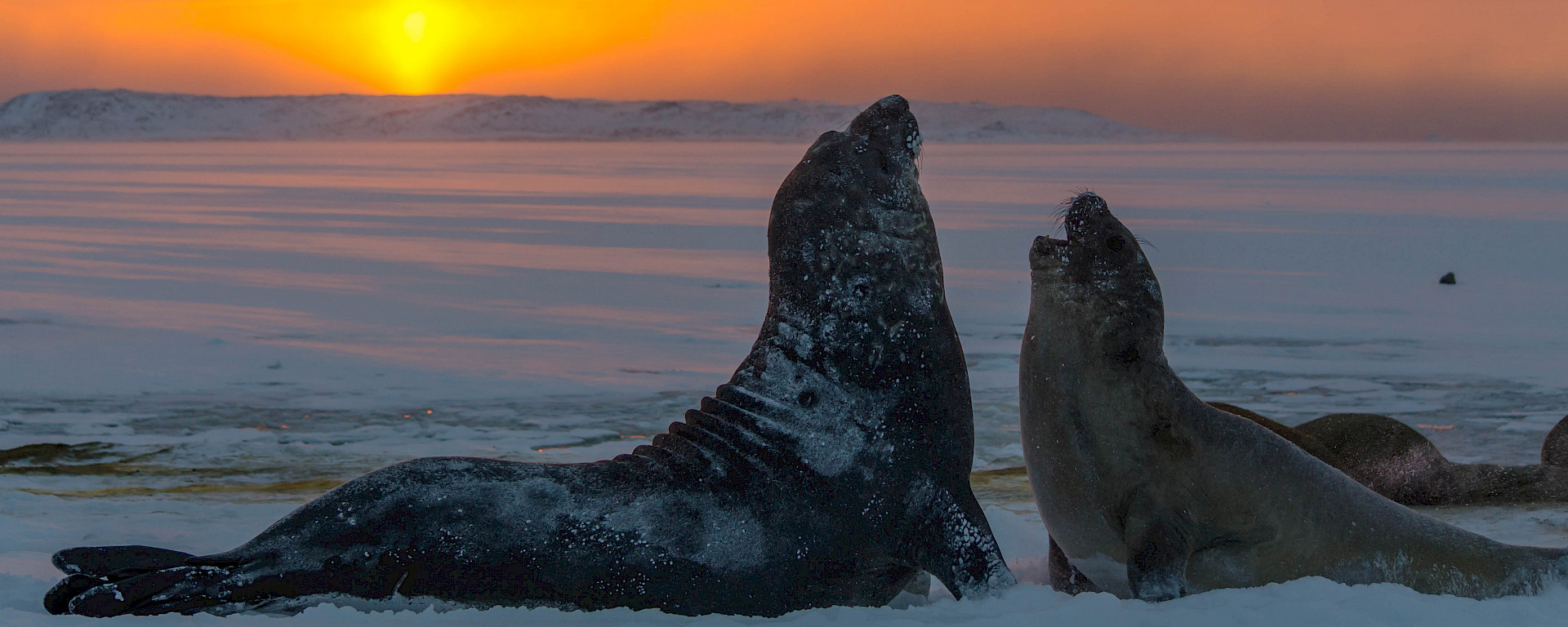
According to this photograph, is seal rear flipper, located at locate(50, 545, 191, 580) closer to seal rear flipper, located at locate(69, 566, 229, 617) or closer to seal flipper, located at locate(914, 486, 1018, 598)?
seal rear flipper, located at locate(69, 566, 229, 617)

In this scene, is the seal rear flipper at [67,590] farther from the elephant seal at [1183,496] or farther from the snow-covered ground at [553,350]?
the elephant seal at [1183,496]

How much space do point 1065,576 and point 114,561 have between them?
3087 millimetres

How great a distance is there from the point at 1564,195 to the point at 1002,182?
1532 cm

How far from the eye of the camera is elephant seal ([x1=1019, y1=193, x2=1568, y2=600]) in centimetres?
450

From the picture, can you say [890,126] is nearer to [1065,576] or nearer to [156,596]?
[1065,576]

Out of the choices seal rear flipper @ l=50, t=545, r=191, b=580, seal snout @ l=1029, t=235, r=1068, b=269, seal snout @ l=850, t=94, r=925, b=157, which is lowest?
seal rear flipper @ l=50, t=545, r=191, b=580

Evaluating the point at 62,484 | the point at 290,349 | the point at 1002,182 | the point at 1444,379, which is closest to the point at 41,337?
the point at 290,349

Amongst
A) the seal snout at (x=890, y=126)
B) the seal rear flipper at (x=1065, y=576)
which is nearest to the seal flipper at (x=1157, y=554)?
the seal rear flipper at (x=1065, y=576)

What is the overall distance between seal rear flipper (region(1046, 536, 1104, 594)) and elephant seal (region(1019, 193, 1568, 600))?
0.04m

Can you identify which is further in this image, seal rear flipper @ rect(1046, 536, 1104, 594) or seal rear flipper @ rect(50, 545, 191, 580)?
seal rear flipper @ rect(1046, 536, 1104, 594)

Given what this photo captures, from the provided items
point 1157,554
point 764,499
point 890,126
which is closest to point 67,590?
point 764,499

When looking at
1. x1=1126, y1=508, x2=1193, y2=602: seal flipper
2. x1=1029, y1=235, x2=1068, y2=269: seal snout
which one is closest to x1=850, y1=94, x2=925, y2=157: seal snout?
x1=1029, y1=235, x2=1068, y2=269: seal snout

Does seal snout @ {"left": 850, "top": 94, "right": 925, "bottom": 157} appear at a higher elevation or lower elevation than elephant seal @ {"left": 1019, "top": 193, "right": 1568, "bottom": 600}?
higher

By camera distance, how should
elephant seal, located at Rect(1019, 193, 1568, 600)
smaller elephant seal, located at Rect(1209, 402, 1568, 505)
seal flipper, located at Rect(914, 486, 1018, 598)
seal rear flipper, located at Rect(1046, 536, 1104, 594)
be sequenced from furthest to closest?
1. smaller elephant seal, located at Rect(1209, 402, 1568, 505)
2. seal rear flipper, located at Rect(1046, 536, 1104, 594)
3. elephant seal, located at Rect(1019, 193, 1568, 600)
4. seal flipper, located at Rect(914, 486, 1018, 598)
